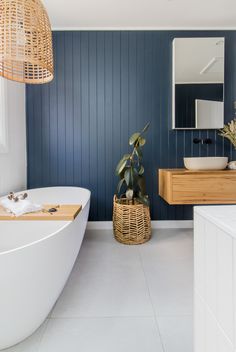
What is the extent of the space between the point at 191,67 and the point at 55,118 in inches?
70.4

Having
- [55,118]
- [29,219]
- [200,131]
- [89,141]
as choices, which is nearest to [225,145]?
[200,131]

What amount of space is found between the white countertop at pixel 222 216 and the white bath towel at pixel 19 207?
1.39 metres

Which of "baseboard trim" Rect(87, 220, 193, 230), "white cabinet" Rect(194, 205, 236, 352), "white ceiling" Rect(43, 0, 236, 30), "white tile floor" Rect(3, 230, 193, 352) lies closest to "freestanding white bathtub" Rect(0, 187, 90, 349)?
"white tile floor" Rect(3, 230, 193, 352)

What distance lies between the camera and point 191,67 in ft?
9.43

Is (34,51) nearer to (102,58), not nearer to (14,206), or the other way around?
(14,206)

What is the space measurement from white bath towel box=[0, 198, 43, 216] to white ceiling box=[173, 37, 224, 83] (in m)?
2.24

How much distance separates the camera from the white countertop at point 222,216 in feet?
1.71

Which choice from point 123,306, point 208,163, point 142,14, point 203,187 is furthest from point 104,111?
point 123,306

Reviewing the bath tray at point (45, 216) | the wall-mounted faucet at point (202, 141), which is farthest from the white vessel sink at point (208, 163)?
the bath tray at point (45, 216)

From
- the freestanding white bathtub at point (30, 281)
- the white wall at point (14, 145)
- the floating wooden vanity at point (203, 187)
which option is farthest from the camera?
the white wall at point (14, 145)

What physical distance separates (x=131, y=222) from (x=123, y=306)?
1.09 metres

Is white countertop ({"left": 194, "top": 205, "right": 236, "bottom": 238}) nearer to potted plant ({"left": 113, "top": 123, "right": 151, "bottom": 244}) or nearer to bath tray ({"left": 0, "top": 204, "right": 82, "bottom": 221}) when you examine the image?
bath tray ({"left": 0, "top": 204, "right": 82, "bottom": 221})

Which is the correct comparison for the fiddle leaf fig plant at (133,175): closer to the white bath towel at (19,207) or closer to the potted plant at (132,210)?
the potted plant at (132,210)

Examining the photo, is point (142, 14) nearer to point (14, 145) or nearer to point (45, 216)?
point (14, 145)
